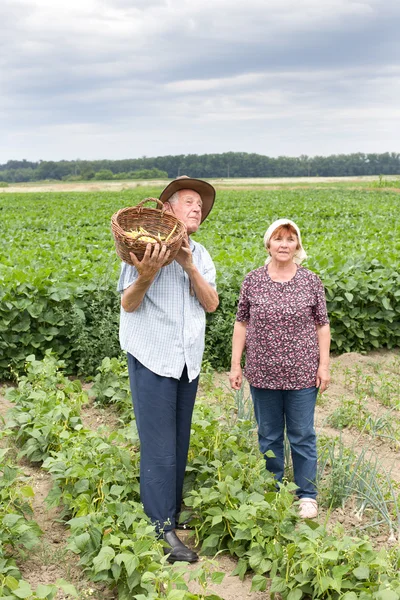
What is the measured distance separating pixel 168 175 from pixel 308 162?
83.4ft

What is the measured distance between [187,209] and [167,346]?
0.74 m

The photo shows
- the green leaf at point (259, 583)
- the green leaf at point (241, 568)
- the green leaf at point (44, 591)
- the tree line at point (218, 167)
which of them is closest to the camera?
the green leaf at point (44, 591)

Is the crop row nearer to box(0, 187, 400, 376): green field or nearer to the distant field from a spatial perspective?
box(0, 187, 400, 376): green field

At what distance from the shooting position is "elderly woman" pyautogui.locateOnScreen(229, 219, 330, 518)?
3.86m

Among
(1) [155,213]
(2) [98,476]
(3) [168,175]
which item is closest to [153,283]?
(1) [155,213]

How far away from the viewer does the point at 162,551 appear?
340cm

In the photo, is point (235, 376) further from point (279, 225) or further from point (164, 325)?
point (279, 225)

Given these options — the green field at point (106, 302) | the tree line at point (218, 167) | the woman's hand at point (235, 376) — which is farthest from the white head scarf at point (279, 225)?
the tree line at point (218, 167)

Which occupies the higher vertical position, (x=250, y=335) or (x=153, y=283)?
(x=153, y=283)

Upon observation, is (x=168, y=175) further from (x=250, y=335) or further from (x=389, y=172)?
(x=250, y=335)

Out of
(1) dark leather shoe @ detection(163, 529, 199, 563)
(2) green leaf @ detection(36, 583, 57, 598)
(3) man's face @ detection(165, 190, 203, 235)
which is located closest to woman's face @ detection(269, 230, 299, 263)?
(3) man's face @ detection(165, 190, 203, 235)

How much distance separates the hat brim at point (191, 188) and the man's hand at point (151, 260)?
1.59 ft

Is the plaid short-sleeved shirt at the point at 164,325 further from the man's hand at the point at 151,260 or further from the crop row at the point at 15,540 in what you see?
the crop row at the point at 15,540

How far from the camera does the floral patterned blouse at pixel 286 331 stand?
386 cm
